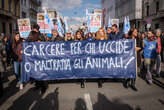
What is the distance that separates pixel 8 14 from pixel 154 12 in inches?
985

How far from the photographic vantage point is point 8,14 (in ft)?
81.3

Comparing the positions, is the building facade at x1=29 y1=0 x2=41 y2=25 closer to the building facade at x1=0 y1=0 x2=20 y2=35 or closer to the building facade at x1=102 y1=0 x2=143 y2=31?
the building facade at x1=0 y1=0 x2=20 y2=35

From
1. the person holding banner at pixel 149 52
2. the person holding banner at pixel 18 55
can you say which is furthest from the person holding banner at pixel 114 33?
the person holding banner at pixel 18 55

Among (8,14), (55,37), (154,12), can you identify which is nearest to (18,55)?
(55,37)

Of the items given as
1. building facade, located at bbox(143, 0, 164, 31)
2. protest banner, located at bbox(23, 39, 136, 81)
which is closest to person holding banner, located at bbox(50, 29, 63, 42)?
protest banner, located at bbox(23, 39, 136, 81)

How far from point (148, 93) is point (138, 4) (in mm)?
32140

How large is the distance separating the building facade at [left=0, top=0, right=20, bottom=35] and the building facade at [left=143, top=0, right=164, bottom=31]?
2225 centimetres

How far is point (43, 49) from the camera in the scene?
202 inches

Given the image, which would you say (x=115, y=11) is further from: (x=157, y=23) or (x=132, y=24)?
(x=157, y=23)

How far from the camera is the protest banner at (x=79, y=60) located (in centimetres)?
509

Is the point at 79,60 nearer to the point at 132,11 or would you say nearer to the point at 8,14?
the point at 8,14

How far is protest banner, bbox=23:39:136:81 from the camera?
5086 millimetres

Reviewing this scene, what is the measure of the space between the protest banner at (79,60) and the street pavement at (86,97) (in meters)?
0.46

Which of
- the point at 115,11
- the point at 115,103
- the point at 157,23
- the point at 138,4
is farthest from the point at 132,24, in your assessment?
the point at 115,103
